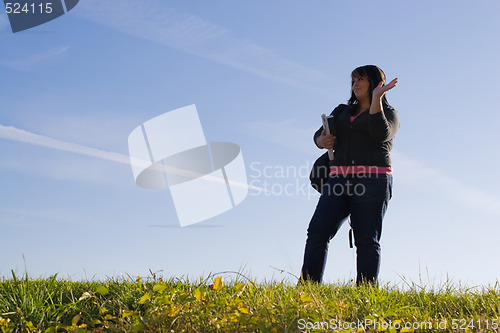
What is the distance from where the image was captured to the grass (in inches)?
130

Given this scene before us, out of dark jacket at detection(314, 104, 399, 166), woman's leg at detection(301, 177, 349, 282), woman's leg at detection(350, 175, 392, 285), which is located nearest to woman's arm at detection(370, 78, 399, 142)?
dark jacket at detection(314, 104, 399, 166)

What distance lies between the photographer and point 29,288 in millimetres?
4074

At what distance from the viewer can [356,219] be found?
17.2ft

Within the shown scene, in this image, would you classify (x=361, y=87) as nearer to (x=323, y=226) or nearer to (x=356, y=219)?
(x=356, y=219)

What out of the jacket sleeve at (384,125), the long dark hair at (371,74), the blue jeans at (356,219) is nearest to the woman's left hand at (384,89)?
the jacket sleeve at (384,125)

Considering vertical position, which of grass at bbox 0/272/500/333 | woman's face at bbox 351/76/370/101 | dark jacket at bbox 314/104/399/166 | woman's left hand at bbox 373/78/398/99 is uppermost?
woman's face at bbox 351/76/370/101

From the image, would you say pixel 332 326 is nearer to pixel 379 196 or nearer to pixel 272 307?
pixel 272 307

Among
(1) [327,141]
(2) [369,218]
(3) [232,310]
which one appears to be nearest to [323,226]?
(2) [369,218]

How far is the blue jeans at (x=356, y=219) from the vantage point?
17.0ft

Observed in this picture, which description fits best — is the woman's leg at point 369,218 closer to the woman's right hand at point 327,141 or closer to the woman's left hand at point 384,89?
the woman's right hand at point 327,141

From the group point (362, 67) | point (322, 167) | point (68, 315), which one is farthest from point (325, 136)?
point (68, 315)

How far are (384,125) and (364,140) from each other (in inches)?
12.2

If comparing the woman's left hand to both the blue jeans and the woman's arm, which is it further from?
the blue jeans

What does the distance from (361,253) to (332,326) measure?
204 cm
